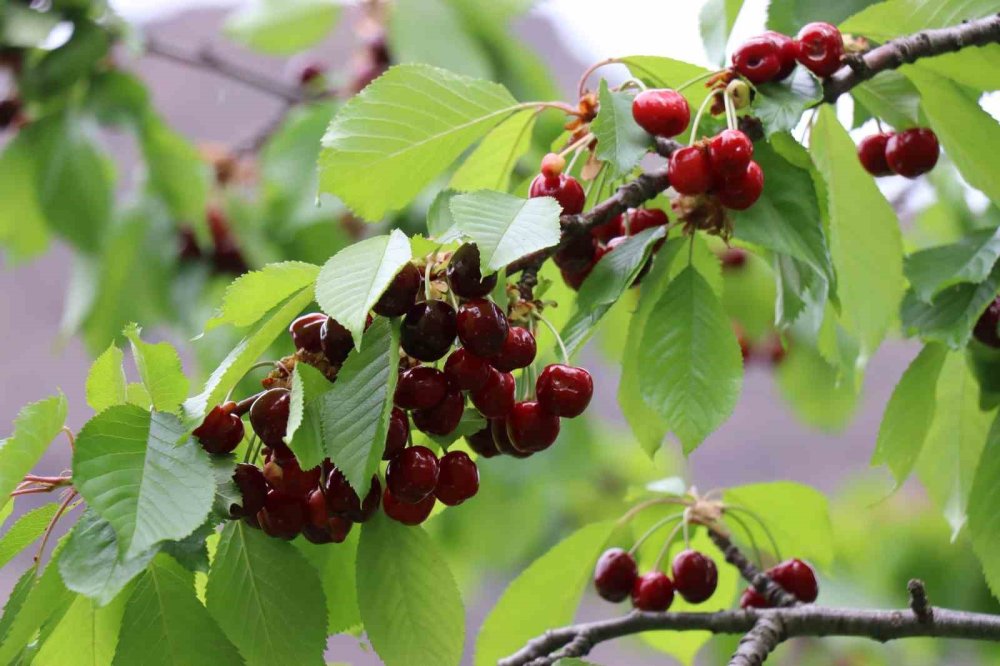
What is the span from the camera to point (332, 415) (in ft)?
2.03

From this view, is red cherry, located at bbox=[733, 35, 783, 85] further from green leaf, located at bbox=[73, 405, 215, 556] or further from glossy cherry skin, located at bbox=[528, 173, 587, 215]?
green leaf, located at bbox=[73, 405, 215, 556]

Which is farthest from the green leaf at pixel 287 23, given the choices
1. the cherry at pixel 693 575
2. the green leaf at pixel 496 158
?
the cherry at pixel 693 575

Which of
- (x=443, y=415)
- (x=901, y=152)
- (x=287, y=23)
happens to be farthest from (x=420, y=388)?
(x=287, y=23)

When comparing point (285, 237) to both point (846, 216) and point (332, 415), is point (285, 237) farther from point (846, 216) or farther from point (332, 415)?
point (332, 415)

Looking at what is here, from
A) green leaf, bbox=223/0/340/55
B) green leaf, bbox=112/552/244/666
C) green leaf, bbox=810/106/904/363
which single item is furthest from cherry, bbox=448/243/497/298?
green leaf, bbox=223/0/340/55

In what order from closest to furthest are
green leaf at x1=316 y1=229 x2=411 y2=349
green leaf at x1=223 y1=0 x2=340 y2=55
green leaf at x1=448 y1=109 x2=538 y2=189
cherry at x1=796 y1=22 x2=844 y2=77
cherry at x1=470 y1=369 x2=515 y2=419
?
green leaf at x1=316 y1=229 x2=411 y2=349 → cherry at x1=470 y1=369 x2=515 y2=419 → cherry at x1=796 y1=22 x2=844 y2=77 → green leaf at x1=448 y1=109 x2=538 y2=189 → green leaf at x1=223 y1=0 x2=340 y2=55

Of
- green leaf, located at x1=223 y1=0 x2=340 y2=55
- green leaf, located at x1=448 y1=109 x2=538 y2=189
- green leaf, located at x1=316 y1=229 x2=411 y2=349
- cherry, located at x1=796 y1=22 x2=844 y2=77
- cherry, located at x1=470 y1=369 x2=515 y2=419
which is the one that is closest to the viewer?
green leaf, located at x1=316 y1=229 x2=411 y2=349

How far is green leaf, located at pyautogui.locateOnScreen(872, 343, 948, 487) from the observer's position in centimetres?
91

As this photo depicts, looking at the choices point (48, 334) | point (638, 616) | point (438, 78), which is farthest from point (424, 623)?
point (48, 334)

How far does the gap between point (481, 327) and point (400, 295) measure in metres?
0.05

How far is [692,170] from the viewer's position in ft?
2.37

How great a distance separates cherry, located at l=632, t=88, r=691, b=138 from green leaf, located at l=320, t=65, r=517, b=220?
0.42 feet

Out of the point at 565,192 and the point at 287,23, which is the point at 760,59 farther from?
the point at 287,23

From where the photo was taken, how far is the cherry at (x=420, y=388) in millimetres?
645
